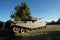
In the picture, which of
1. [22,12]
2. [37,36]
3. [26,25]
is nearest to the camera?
[37,36]

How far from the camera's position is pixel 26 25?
2309 cm

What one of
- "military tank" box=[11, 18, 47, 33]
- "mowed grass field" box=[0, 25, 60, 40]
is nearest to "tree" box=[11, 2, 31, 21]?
"military tank" box=[11, 18, 47, 33]

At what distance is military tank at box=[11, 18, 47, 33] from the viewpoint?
22148mm

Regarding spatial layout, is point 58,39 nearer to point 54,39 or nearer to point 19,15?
point 54,39

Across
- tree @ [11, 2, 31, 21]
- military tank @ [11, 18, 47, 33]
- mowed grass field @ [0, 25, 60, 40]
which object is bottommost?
mowed grass field @ [0, 25, 60, 40]

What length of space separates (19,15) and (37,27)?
24010mm

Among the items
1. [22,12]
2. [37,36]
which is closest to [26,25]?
[37,36]

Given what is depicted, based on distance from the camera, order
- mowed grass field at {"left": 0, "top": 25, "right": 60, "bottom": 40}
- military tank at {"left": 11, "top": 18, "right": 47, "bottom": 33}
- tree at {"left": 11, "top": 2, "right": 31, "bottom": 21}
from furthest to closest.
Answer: tree at {"left": 11, "top": 2, "right": 31, "bottom": 21}
military tank at {"left": 11, "top": 18, "right": 47, "bottom": 33}
mowed grass field at {"left": 0, "top": 25, "right": 60, "bottom": 40}

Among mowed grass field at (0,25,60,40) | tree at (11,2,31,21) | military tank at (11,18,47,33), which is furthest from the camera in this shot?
tree at (11,2,31,21)

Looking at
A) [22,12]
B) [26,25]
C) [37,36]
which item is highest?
[22,12]

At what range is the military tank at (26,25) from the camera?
22.1 meters

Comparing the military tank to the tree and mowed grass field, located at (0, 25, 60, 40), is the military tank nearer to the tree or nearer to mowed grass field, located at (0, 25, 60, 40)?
mowed grass field, located at (0, 25, 60, 40)

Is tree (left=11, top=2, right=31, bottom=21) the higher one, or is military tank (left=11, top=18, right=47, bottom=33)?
tree (left=11, top=2, right=31, bottom=21)

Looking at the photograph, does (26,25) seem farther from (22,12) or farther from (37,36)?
(22,12)
